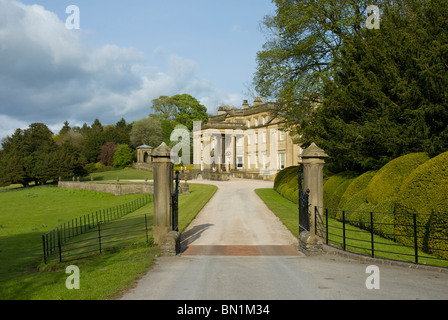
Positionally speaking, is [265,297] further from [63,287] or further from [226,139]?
[226,139]

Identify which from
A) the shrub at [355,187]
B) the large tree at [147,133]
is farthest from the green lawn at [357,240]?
the large tree at [147,133]

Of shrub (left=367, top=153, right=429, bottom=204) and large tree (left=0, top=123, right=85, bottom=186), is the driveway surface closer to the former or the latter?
shrub (left=367, top=153, right=429, bottom=204)

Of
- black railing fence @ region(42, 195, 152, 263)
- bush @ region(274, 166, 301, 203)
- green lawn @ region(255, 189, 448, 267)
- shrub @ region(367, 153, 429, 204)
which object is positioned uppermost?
shrub @ region(367, 153, 429, 204)

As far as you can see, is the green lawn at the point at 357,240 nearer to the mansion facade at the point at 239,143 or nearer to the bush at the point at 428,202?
the bush at the point at 428,202

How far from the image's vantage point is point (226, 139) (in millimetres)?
75312

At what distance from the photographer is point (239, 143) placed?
7406 cm

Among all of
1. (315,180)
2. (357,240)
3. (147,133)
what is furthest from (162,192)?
(147,133)

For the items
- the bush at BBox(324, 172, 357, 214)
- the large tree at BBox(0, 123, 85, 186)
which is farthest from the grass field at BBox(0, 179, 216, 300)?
the large tree at BBox(0, 123, 85, 186)

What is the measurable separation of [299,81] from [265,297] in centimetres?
2331

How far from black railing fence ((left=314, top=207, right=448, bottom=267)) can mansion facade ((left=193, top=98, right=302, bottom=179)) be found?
4921cm

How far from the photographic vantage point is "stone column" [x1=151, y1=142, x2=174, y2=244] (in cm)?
1338

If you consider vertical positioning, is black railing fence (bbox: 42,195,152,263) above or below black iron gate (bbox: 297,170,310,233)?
below

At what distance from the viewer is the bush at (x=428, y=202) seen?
1090cm

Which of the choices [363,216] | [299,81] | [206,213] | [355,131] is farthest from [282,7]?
[363,216]
